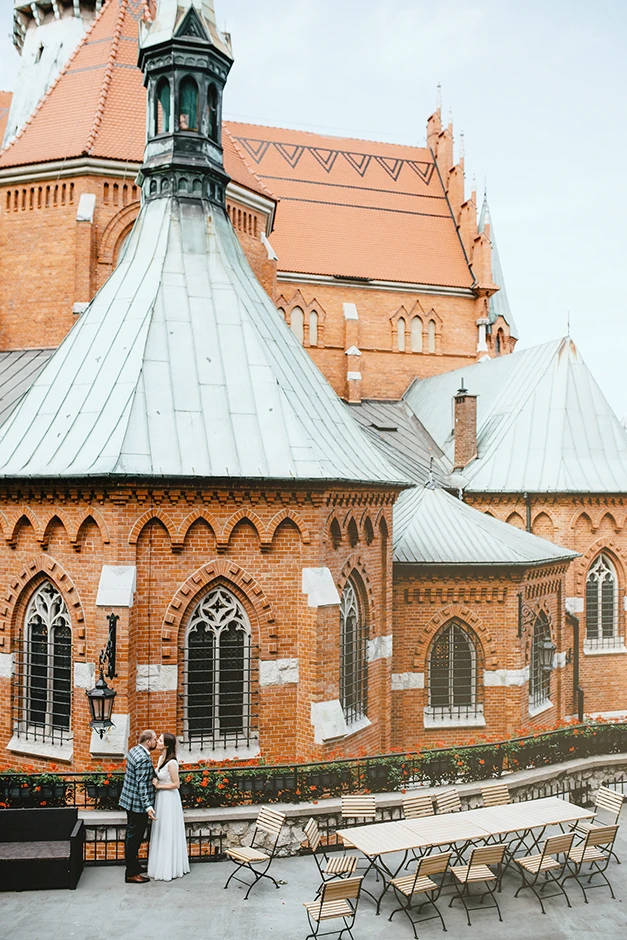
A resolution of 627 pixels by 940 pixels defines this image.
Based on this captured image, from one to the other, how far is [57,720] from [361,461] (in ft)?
21.8

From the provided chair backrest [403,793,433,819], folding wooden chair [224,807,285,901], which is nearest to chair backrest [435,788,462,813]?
chair backrest [403,793,433,819]

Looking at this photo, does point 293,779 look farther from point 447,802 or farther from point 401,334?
point 401,334

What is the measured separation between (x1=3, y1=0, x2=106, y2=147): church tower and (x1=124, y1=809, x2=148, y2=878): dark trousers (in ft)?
69.2

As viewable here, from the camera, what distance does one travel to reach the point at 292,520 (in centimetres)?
1380

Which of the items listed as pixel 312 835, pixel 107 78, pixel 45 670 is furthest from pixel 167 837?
pixel 107 78

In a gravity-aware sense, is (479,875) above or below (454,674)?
below

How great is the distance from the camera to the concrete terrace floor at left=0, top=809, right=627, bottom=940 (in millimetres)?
9766

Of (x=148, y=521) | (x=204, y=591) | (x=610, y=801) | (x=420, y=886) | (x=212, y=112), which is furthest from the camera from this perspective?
(x=212, y=112)

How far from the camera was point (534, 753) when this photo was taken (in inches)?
592

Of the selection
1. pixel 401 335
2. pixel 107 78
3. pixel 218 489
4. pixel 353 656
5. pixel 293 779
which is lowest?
pixel 293 779

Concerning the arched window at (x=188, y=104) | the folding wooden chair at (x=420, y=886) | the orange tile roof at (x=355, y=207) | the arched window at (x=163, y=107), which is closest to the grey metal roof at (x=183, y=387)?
the arched window at (x=163, y=107)

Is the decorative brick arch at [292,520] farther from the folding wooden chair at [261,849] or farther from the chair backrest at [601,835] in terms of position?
the chair backrest at [601,835]

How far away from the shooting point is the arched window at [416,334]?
3319cm

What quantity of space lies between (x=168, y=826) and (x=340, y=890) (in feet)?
8.10
